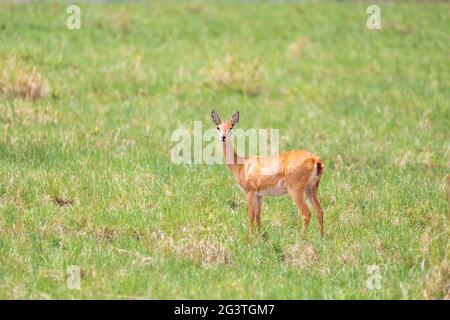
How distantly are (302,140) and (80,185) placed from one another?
495 centimetres

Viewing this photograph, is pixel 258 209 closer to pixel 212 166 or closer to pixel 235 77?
pixel 212 166

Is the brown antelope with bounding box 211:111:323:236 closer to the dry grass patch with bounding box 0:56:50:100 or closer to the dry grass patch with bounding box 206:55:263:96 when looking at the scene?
the dry grass patch with bounding box 0:56:50:100

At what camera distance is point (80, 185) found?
11.0m

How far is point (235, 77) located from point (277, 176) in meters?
8.51

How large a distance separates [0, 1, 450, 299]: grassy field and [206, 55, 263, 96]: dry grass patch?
0.05m

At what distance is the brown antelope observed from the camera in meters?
9.42

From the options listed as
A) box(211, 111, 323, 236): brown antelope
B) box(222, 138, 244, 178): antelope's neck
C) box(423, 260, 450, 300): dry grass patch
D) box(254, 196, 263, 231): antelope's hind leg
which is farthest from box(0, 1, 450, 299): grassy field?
box(222, 138, 244, 178): antelope's neck

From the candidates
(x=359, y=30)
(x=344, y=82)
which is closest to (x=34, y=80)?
(x=344, y=82)

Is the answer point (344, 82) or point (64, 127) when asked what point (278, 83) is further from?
point (64, 127)

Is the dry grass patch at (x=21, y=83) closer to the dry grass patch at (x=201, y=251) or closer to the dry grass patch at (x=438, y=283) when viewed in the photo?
the dry grass patch at (x=201, y=251)

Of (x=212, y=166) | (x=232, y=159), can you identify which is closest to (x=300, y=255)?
(x=232, y=159)

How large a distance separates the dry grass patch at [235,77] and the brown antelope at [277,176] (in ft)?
25.9

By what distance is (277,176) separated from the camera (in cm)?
959
